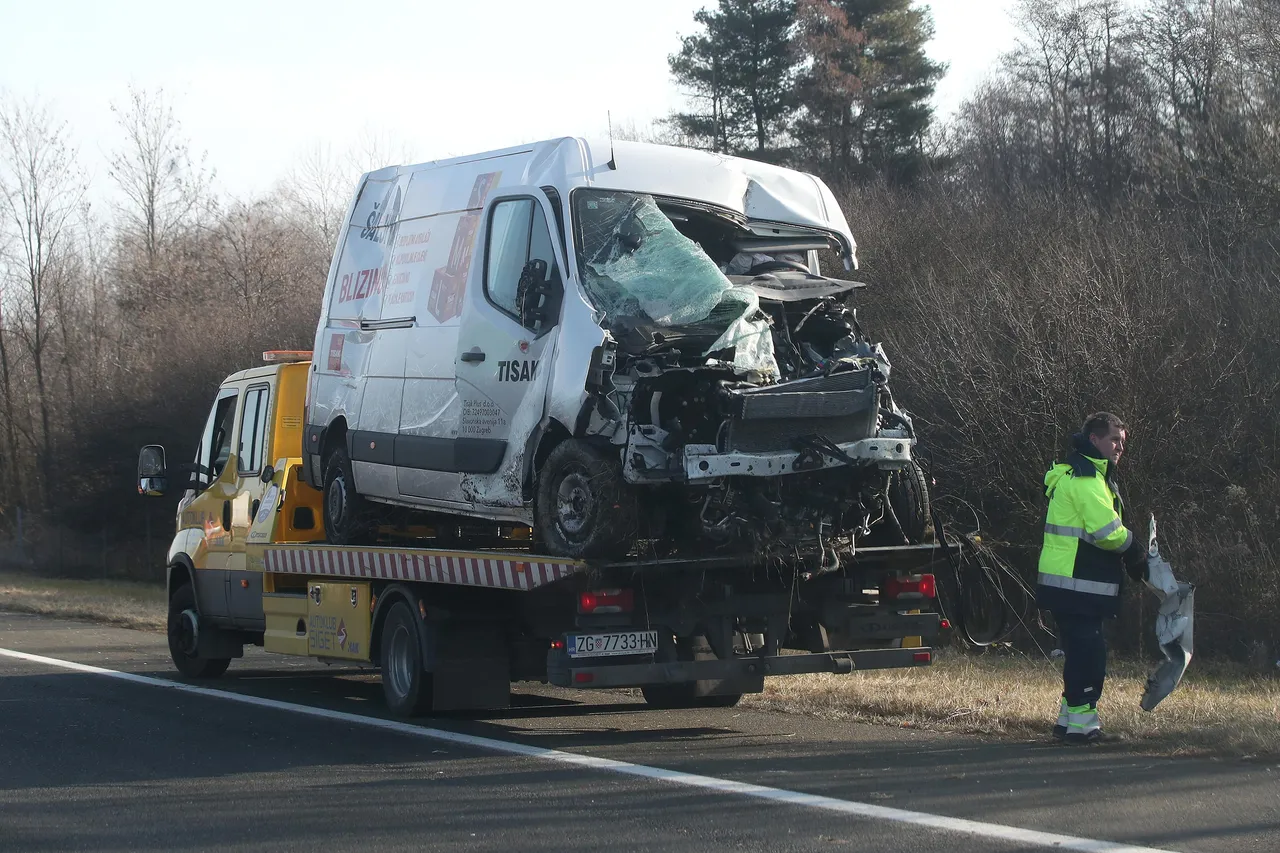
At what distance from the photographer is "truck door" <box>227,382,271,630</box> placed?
11664 millimetres

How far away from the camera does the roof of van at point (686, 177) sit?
8.52 metres

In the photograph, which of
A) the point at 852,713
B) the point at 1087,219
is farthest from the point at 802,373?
the point at 1087,219

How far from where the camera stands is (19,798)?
708cm

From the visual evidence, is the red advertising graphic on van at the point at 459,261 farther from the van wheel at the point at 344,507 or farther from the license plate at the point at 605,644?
the license plate at the point at 605,644

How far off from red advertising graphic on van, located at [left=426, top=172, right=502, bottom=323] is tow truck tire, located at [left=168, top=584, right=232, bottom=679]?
469 centimetres

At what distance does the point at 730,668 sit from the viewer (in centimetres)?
813

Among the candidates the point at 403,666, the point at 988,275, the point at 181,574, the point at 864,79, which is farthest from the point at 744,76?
the point at 403,666

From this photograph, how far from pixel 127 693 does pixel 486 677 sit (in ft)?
12.3

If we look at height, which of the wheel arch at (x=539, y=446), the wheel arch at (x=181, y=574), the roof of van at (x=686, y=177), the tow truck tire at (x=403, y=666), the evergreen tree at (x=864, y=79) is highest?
the evergreen tree at (x=864, y=79)

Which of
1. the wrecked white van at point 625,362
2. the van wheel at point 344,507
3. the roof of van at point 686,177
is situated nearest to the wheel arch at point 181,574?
the van wheel at point 344,507

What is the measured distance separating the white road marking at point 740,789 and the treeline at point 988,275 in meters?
3.31

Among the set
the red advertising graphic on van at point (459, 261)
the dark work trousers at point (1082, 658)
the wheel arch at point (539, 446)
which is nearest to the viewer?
the dark work trousers at point (1082, 658)

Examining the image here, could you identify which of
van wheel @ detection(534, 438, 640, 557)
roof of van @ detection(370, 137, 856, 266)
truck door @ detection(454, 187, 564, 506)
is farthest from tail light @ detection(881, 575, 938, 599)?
truck door @ detection(454, 187, 564, 506)

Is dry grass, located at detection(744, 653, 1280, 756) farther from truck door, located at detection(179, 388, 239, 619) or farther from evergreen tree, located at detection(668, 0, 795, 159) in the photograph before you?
evergreen tree, located at detection(668, 0, 795, 159)
